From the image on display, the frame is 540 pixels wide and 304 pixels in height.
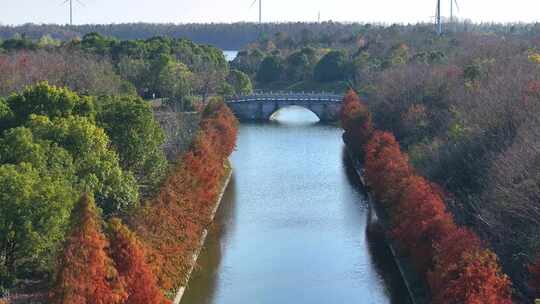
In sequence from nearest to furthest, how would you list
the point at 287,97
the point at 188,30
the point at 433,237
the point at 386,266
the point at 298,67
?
1. the point at 433,237
2. the point at 386,266
3. the point at 287,97
4. the point at 298,67
5. the point at 188,30

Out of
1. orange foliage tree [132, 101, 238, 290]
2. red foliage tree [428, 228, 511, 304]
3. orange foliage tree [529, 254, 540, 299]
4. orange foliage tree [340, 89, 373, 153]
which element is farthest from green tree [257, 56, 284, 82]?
orange foliage tree [529, 254, 540, 299]

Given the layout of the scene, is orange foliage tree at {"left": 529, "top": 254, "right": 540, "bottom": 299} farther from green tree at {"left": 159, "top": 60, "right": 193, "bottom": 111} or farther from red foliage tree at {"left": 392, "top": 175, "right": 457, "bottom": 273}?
green tree at {"left": 159, "top": 60, "right": 193, "bottom": 111}

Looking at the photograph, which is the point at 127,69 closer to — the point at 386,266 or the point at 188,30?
the point at 386,266

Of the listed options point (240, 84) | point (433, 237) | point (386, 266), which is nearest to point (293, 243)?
point (386, 266)

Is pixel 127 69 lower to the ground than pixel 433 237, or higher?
higher

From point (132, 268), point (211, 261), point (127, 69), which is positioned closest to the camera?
point (132, 268)

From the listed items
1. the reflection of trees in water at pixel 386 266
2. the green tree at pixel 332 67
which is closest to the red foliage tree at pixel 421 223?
the reflection of trees in water at pixel 386 266

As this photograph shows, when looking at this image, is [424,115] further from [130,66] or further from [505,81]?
[130,66]

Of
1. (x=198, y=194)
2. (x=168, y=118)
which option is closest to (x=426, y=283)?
(x=198, y=194)
